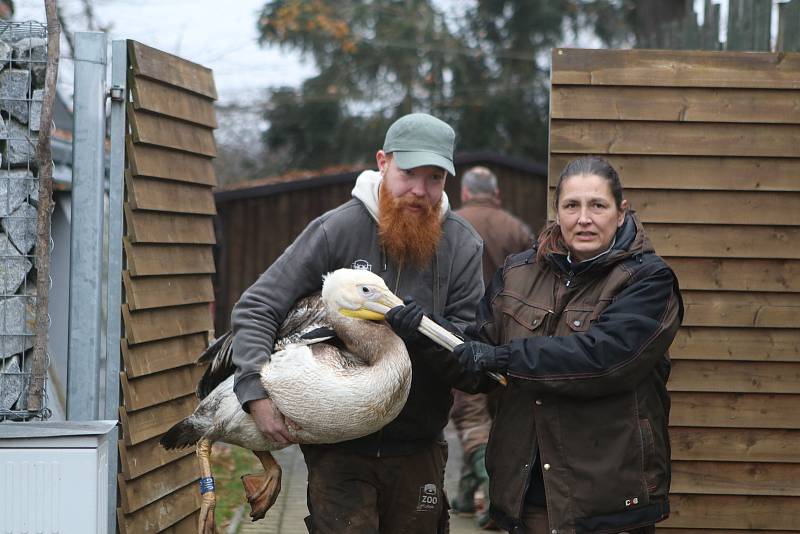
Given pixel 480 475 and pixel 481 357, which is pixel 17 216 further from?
pixel 480 475

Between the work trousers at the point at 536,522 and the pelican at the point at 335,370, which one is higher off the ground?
the pelican at the point at 335,370

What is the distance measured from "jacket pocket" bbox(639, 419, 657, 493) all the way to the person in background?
287 centimetres

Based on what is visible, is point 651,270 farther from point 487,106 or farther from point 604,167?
point 487,106

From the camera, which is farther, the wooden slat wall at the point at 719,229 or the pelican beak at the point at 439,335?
the wooden slat wall at the point at 719,229

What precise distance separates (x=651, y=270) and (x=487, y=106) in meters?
20.0

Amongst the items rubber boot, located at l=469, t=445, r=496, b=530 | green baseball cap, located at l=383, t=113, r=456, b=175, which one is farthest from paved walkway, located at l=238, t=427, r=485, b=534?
green baseball cap, located at l=383, t=113, r=456, b=175

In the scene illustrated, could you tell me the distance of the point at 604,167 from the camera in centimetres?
416

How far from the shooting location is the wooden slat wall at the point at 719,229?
5617 millimetres

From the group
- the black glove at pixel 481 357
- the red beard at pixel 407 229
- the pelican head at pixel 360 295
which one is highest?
the red beard at pixel 407 229

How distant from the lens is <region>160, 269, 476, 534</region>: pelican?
4.17 metres

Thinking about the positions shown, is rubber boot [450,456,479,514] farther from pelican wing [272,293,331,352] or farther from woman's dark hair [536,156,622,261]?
woman's dark hair [536,156,622,261]

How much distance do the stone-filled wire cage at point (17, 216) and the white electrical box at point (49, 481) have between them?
1.89ft

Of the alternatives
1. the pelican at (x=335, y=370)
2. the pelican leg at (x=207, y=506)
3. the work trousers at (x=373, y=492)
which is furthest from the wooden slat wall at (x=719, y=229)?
the pelican leg at (x=207, y=506)

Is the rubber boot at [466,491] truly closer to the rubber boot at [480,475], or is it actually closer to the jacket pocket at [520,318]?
the rubber boot at [480,475]
